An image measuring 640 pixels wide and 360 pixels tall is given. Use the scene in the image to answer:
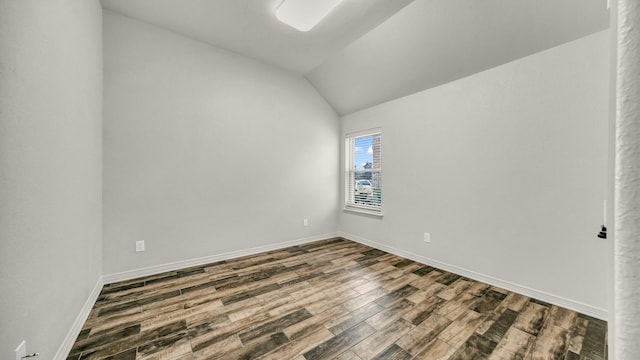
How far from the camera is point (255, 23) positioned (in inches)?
104

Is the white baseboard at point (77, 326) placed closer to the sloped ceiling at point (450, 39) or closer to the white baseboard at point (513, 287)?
the white baseboard at point (513, 287)

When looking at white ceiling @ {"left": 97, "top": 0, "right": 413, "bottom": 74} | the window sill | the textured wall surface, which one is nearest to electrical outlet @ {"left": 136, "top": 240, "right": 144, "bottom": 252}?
white ceiling @ {"left": 97, "top": 0, "right": 413, "bottom": 74}

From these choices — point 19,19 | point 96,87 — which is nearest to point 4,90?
point 19,19

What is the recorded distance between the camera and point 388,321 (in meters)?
1.90

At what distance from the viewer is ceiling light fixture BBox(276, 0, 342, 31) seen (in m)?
2.18

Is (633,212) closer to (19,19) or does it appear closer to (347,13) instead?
(19,19)

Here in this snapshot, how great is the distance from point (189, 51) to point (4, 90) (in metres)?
2.18

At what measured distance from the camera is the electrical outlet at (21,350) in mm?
1114

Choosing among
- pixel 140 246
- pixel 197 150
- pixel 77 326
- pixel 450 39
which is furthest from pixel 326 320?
pixel 450 39

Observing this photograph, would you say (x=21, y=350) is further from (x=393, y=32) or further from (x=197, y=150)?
(x=393, y=32)

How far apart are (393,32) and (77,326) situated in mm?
3688

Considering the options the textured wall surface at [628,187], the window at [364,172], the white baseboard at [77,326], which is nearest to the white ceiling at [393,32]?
the window at [364,172]

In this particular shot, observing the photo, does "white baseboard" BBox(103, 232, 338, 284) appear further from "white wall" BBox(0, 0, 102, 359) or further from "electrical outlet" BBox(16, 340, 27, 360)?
"electrical outlet" BBox(16, 340, 27, 360)

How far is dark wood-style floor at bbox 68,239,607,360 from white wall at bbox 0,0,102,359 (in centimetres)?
40
